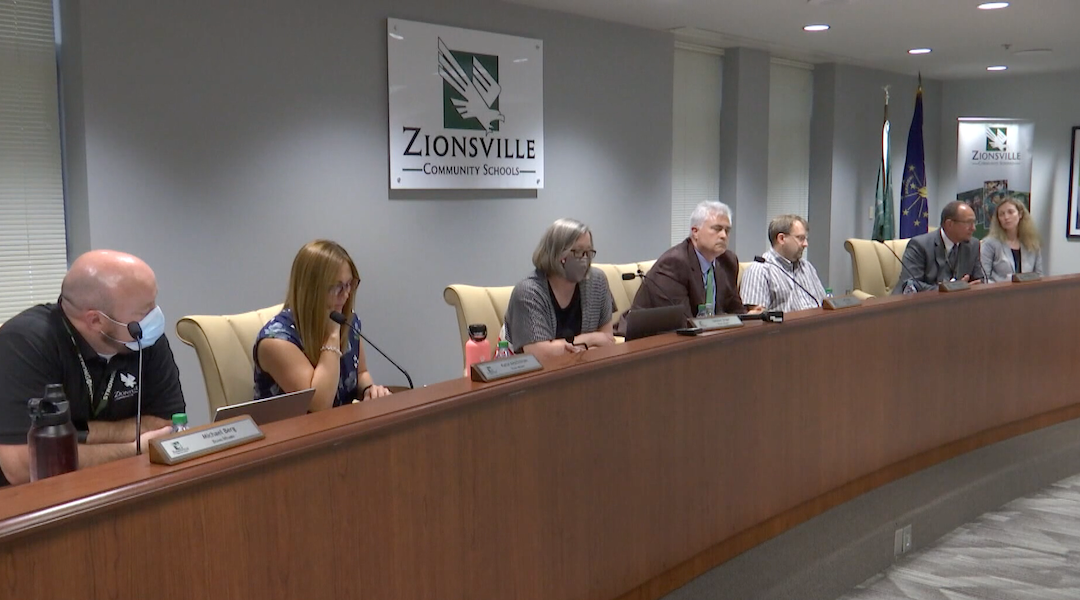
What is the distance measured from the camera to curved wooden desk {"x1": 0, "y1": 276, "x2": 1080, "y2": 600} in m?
1.19

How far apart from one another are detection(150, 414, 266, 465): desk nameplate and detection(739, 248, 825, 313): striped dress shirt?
3069 millimetres

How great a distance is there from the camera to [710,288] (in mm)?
3738

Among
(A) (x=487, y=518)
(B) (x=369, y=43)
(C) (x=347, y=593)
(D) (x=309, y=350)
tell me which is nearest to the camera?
(C) (x=347, y=593)

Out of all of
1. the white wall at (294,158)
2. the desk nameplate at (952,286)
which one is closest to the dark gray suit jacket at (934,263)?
the desk nameplate at (952,286)

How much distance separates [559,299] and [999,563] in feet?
5.71

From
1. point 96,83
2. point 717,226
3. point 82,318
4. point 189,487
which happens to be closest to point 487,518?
point 189,487

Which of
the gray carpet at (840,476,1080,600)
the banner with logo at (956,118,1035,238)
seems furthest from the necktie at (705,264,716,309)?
the banner with logo at (956,118,1035,238)

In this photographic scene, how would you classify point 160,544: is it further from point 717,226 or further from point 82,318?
point 717,226

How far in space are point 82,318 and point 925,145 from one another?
8757 millimetres

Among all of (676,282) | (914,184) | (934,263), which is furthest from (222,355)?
(914,184)

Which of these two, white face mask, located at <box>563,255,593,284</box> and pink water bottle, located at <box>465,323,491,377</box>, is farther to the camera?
white face mask, located at <box>563,255,593,284</box>

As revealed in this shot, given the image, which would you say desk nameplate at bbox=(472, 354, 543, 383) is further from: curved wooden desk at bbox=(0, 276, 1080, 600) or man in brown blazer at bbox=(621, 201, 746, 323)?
man in brown blazer at bbox=(621, 201, 746, 323)

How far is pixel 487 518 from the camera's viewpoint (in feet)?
5.73

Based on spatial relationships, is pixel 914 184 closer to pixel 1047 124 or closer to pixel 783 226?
pixel 1047 124
